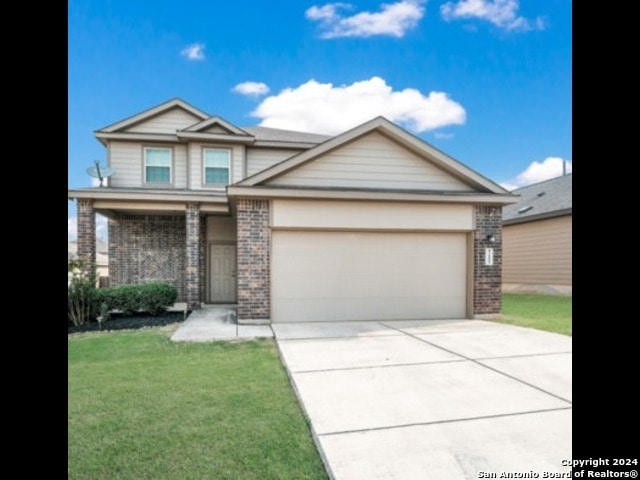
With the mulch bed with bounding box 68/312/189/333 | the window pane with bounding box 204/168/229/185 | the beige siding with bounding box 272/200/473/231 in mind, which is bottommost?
the mulch bed with bounding box 68/312/189/333

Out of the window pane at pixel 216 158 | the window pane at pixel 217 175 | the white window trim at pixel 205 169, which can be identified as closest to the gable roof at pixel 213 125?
the white window trim at pixel 205 169

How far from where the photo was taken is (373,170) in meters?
9.66

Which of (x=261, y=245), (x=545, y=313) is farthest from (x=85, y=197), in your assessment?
(x=545, y=313)

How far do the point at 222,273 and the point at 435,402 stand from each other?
10320 millimetres

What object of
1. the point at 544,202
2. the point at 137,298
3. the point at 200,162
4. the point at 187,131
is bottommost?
the point at 137,298

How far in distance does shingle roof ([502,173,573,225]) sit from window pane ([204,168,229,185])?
39.9 feet

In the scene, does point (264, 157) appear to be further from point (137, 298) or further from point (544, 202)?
point (544, 202)

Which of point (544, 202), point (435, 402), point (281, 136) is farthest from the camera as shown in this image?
point (544, 202)

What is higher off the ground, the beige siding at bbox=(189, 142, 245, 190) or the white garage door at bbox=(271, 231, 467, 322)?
the beige siding at bbox=(189, 142, 245, 190)

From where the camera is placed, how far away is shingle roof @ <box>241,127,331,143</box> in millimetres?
14172

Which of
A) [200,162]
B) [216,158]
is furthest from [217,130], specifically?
[200,162]

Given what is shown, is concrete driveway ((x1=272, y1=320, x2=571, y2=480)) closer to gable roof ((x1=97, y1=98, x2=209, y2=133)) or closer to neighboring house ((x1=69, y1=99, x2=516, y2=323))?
neighboring house ((x1=69, y1=99, x2=516, y2=323))

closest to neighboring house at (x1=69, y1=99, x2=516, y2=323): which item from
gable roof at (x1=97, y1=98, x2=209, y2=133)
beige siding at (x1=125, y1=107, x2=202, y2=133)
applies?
gable roof at (x1=97, y1=98, x2=209, y2=133)
